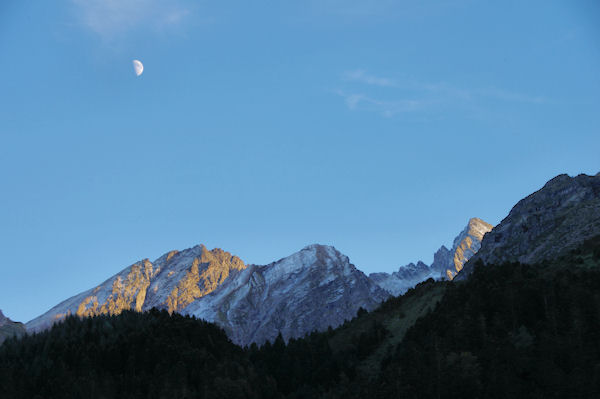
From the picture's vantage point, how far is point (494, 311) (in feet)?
284

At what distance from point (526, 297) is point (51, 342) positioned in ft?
233

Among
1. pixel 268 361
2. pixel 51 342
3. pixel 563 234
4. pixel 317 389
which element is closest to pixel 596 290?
pixel 317 389

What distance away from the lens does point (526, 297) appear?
278ft

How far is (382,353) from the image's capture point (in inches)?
3716

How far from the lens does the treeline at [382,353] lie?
226 ft

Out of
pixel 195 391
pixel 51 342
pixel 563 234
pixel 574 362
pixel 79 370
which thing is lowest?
pixel 574 362

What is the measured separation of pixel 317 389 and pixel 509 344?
28.4 metres

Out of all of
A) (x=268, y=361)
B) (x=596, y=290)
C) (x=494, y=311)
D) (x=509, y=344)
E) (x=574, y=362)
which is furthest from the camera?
(x=268, y=361)

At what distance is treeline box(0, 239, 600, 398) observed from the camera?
68875mm

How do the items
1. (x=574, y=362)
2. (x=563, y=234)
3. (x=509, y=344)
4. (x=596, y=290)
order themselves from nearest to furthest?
(x=574, y=362), (x=509, y=344), (x=596, y=290), (x=563, y=234)

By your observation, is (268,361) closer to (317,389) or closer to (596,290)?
(317,389)

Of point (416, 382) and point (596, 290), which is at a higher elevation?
point (596, 290)

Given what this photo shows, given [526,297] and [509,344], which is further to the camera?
[526,297]

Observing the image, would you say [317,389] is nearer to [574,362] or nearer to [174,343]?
[174,343]
